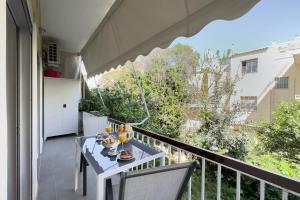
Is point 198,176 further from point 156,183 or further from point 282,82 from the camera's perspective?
point 282,82

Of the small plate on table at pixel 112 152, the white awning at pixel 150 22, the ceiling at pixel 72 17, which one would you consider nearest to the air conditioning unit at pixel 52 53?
the ceiling at pixel 72 17

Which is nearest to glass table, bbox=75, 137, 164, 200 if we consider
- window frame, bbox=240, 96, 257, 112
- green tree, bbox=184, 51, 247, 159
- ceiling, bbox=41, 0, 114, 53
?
ceiling, bbox=41, 0, 114, 53

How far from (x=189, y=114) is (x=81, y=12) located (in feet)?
11.4

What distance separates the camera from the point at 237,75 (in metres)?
4.75

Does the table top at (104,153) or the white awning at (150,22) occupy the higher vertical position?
the white awning at (150,22)

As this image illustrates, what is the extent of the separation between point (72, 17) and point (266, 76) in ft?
15.4

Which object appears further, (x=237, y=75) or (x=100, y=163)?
(x=237, y=75)

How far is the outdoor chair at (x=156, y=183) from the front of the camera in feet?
4.08

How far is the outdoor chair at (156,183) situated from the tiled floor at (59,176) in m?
1.59

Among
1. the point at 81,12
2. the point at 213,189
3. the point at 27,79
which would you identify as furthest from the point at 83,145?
the point at 81,12

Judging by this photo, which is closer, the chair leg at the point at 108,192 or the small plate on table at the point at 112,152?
the chair leg at the point at 108,192

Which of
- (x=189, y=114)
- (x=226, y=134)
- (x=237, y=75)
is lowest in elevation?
(x=226, y=134)

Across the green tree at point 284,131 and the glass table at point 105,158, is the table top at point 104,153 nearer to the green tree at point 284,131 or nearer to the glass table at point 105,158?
the glass table at point 105,158

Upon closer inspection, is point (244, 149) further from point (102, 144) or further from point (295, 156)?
point (102, 144)
